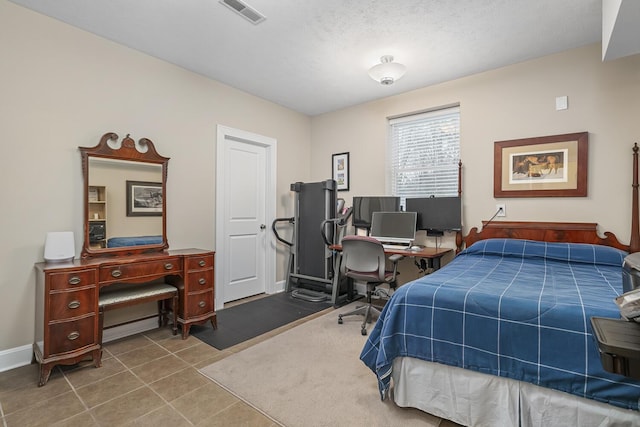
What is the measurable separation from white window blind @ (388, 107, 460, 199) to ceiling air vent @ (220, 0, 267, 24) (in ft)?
7.51

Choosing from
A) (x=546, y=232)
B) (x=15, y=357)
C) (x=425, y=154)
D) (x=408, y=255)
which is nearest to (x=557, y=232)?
(x=546, y=232)

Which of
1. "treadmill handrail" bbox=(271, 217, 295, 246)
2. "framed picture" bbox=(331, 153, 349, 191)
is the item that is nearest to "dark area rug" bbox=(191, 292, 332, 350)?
"treadmill handrail" bbox=(271, 217, 295, 246)

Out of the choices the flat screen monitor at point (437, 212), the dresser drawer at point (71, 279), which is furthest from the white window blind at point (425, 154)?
the dresser drawer at point (71, 279)

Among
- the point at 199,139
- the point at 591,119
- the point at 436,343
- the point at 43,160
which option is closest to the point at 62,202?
the point at 43,160

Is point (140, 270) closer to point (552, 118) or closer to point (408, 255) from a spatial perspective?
point (408, 255)

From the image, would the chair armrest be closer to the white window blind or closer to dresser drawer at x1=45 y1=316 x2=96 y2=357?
the white window blind

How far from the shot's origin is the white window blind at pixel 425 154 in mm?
3729

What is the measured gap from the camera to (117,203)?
111 inches

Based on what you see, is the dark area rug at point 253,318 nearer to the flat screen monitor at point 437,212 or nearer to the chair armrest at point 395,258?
the chair armrest at point 395,258

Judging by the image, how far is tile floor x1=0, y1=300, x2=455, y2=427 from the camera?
171 centimetres

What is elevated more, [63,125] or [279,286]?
[63,125]

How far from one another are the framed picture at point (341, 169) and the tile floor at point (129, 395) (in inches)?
109

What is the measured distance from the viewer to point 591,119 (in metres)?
2.84

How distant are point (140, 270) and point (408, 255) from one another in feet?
8.22
